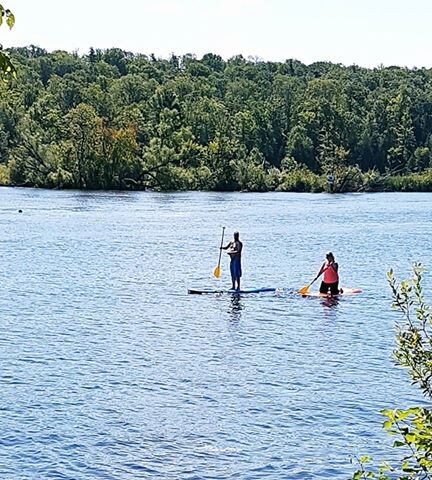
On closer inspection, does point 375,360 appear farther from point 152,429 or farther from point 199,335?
point 152,429

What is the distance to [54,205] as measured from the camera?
9175cm

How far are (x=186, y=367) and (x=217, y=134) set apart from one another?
123 metres

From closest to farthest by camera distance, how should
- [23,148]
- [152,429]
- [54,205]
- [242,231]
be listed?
[152,429]
[242,231]
[54,205]
[23,148]

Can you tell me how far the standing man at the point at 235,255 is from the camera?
33.8 metres

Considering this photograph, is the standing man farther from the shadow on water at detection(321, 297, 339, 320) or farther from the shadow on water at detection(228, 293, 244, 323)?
the shadow on water at detection(321, 297, 339, 320)

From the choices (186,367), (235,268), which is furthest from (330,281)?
(186,367)

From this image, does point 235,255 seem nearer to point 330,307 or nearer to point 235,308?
point 235,308

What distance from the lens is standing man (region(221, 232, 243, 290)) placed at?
33.8 meters

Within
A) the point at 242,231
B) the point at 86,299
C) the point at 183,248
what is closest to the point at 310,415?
the point at 86,299

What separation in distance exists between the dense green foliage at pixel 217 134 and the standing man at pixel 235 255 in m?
87.6

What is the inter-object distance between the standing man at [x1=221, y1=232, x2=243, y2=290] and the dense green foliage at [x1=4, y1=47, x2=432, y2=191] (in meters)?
87.6

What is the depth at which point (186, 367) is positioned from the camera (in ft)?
74.1

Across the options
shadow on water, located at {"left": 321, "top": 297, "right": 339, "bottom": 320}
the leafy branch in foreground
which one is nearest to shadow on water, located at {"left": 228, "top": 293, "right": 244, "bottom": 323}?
shadow on water, located at {"left": 321, "top": 297, "right": 339, "bottom": 320}

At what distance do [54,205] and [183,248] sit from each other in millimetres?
39121
